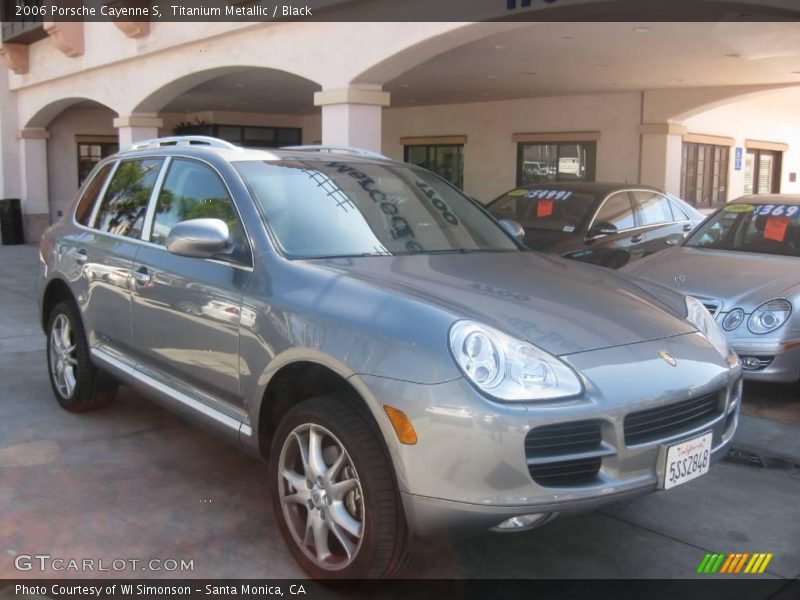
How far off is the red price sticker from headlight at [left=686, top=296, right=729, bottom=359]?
10.8ft

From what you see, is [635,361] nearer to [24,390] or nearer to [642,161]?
[24,390]

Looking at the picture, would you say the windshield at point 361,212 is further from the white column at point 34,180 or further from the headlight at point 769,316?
the white column at point 34,180

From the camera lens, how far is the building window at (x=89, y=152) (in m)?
20.2

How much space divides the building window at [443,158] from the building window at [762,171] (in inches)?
255

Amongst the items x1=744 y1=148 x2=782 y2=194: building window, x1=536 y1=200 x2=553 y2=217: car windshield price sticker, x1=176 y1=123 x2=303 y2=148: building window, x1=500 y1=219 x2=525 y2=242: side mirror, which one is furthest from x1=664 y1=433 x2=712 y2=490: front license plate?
x1=176 y1=123 x2=303 y2=148: building window

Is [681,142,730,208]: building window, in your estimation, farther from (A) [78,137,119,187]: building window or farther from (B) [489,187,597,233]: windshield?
(A) [78,137,119,187]: building window

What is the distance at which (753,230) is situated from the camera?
6812mm

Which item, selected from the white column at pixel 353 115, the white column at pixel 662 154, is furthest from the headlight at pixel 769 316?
the white column at pixel 662 154

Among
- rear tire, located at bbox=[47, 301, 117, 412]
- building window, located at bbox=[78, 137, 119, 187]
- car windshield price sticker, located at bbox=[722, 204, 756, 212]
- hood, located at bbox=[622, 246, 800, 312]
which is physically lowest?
rear tire, located at bbox=[47, 301, 117, 412]

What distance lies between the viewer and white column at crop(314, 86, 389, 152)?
9008mm

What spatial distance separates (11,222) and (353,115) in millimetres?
11969

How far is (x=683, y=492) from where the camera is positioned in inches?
164

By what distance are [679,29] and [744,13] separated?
128 centimetres

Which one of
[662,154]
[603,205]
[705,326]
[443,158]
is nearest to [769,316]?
[705,326]
